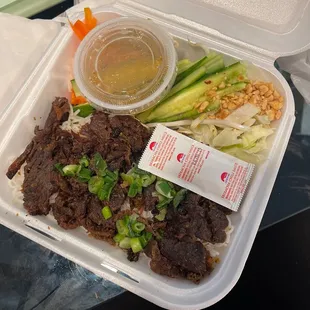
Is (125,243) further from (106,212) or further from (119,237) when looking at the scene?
(106,212)

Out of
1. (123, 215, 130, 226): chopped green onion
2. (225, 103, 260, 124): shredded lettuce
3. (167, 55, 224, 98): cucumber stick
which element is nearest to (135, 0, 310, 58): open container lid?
(167, 55, 224, 98): cucumber stick

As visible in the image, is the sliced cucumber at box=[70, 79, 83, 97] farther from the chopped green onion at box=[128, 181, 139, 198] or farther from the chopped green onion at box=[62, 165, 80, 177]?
the chopped green onion at box=[128, 181, 139, 198]

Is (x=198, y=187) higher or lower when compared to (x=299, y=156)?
higher

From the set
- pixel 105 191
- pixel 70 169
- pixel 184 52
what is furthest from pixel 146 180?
pixel 184 52

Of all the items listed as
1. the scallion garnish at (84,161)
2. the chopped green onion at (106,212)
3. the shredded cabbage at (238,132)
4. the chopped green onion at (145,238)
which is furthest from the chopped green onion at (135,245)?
the shredded cabbage at (238,132)

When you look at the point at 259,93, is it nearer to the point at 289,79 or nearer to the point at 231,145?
the point at 231,145

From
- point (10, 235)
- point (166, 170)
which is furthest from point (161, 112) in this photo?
point (10, 235)
